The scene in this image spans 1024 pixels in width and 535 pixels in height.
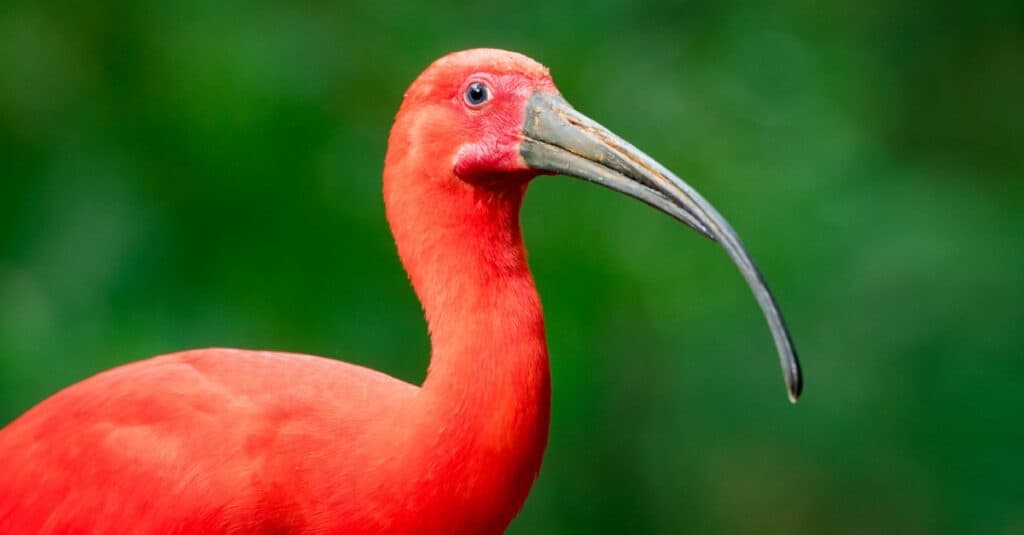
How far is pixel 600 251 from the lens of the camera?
151 inches

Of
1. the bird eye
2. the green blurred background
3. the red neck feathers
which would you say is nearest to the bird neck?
the red neck feathers

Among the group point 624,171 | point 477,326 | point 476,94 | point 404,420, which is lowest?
point 404,420

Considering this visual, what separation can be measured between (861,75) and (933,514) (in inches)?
51.2

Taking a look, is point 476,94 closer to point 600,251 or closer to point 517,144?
point 517,144

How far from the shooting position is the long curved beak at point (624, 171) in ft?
6.21

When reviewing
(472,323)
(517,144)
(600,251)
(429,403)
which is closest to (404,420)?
(429,403)

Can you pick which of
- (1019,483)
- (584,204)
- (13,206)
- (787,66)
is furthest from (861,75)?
(13,206)

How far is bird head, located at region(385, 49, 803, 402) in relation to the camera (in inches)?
74.9

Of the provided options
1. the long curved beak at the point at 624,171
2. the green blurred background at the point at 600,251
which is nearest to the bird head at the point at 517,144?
the long curved beak at the point at 624,171

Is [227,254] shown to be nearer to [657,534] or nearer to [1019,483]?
[657,534]

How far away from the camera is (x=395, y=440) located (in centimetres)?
193

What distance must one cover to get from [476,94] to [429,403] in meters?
0.45

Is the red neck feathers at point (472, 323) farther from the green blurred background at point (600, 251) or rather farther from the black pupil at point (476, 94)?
Result: the green blurred background at point (600, 251)

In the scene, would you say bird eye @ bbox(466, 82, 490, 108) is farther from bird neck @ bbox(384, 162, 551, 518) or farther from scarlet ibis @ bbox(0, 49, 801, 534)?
bird neck @ bbox(384, 162, 551, 518)
